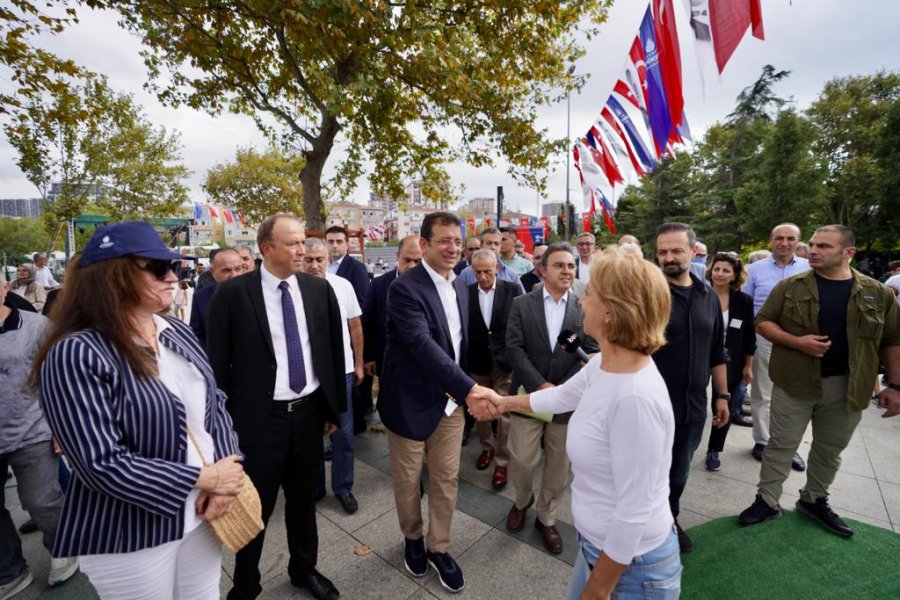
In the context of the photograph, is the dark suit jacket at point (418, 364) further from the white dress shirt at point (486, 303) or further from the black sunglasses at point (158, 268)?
the white dress shirt at point (486, 303)

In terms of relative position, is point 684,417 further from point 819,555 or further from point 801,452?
point 801,452

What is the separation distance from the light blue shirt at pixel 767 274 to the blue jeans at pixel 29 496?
662 centimetres

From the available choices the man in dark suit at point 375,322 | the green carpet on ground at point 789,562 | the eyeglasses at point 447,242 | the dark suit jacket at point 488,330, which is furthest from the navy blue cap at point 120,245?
the green carpet on ground at point 789,562

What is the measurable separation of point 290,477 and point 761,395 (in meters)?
4.94

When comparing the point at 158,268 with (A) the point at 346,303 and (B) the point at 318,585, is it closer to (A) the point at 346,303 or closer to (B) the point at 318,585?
(B) the point at 318,585

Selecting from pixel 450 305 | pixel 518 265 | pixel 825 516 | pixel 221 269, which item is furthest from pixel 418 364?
pixel 518 265

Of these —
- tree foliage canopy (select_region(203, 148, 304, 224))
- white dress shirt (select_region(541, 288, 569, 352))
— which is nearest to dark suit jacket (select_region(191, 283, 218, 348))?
white dress shirt (select_region(541, 288, 569, 352))

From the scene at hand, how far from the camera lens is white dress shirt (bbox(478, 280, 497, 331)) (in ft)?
14.3

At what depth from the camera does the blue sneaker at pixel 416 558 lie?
8.80 feet

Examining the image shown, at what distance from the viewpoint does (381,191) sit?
9766 mm

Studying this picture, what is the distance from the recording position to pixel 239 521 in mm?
1603

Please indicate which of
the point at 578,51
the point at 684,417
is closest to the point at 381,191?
the point at 578,51

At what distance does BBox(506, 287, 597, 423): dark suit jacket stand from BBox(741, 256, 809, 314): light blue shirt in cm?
309

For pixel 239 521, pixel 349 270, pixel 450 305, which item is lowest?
pixel 239 521
